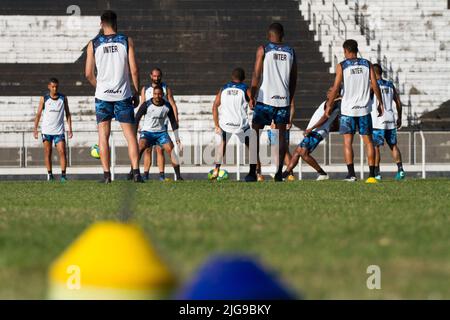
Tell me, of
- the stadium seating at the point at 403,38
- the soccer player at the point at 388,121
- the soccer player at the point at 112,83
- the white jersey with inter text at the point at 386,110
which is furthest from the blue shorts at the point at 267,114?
the stadium seating at the point at 403,38

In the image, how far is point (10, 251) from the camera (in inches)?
180

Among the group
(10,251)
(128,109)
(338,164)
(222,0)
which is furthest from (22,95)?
(10,251)

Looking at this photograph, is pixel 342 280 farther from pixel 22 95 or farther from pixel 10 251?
pixel 22 95

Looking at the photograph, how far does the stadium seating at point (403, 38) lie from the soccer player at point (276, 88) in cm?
1736

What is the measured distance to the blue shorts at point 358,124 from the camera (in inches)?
581

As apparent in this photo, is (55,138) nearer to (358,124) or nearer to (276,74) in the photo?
(276,74)

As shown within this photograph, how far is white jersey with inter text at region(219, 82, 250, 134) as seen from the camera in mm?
18266

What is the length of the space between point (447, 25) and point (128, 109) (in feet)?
75.4

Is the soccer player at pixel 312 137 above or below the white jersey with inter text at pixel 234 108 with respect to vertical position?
below

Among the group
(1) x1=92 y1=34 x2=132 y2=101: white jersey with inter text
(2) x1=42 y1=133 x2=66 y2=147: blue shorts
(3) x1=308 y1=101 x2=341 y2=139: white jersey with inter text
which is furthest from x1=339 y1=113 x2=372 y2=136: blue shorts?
(2) x1=42 y1=133 x2=66 y2=147: blue shorts

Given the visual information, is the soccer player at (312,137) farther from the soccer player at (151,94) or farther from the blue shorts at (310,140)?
the soccer player at (151,94)

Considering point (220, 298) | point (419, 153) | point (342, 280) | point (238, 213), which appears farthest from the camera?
point (419, 153)

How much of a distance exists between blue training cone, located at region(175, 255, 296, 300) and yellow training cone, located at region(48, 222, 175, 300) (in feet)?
0.44
